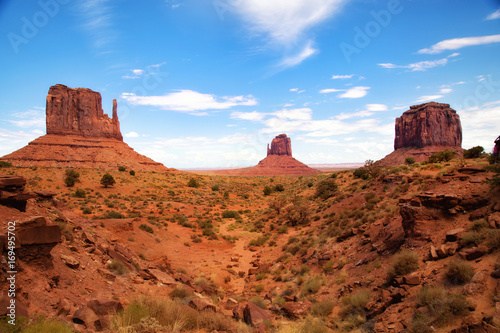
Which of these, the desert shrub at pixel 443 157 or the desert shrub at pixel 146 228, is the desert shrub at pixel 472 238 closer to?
the desert shrub at pixel 146 228

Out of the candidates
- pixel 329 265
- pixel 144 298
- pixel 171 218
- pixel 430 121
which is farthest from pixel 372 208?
pixel 430 121

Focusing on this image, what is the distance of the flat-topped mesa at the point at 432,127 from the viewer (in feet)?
320

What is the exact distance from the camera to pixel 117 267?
33.1ft

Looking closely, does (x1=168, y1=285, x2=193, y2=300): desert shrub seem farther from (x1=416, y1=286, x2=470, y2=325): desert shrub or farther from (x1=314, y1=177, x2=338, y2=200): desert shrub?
(x1=314, y1=177, x2=338, y2=200): desert shrub

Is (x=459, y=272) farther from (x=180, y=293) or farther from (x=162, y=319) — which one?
(x=180, y=293)

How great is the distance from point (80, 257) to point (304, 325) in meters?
8.31

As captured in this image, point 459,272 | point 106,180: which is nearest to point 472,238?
point 459,272

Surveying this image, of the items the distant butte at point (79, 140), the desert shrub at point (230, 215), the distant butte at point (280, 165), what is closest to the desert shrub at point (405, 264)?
the desert shrub at point (230, 215)

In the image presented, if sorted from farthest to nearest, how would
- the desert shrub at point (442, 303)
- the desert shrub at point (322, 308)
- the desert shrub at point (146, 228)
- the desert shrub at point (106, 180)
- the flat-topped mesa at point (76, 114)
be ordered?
the flat-topped mesa at point (76, 114) → the desert shrub at point (106, 180) → the desert shrub at point (146, 228) → the desert shrub at point (322, 308) → the desert shrub at point (442, 303)

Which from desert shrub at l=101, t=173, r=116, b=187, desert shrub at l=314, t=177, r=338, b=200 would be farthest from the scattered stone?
desert shrub at l=101, t=173, r=116, b=187

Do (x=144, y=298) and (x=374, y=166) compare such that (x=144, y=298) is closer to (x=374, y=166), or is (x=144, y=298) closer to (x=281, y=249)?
(x=281, y=249)

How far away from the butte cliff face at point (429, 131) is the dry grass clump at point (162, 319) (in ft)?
330

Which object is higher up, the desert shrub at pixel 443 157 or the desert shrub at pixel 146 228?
the desert shrub at pixel 443 157

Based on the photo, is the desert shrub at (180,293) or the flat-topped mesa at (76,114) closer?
the desert shrub at (180,293)
